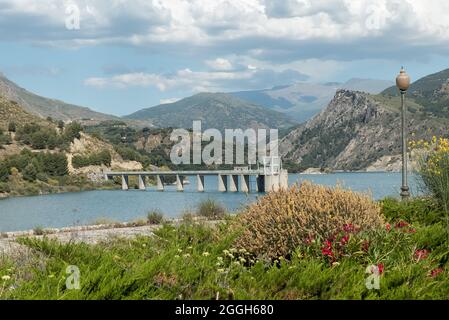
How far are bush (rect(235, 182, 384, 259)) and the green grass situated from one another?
0.83 ft

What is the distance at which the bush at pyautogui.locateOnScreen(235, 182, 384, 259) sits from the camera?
8.32 m

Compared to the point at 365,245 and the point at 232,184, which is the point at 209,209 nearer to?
the point at 365,245

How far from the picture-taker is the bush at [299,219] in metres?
8.32

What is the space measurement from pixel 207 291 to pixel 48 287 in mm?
1504

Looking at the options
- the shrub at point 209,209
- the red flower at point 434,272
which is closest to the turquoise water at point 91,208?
the shrub at point 209,209

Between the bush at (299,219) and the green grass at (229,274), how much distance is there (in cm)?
25

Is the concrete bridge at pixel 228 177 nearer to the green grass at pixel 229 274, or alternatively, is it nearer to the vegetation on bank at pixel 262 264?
the vegetation on bank at pixel 262 264

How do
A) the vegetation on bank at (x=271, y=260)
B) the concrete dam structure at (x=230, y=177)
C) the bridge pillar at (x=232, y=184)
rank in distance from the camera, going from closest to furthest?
1. the vegetation on bank at (x=271, y=260)
2. the concrete dam structure at (x=230, y=177)
3. the bridge pillar at (x=232, y=184)

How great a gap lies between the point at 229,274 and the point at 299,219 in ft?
6.34

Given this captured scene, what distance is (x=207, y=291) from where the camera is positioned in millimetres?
6164

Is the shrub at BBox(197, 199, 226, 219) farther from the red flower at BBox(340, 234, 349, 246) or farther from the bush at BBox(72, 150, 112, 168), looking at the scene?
the bush at BBox(72, 150, 112, 168)

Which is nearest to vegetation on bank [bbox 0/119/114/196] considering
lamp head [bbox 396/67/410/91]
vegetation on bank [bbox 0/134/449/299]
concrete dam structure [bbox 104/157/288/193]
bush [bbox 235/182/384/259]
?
concrete dam structure [bbox 104/157/288/193]

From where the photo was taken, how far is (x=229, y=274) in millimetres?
6957
